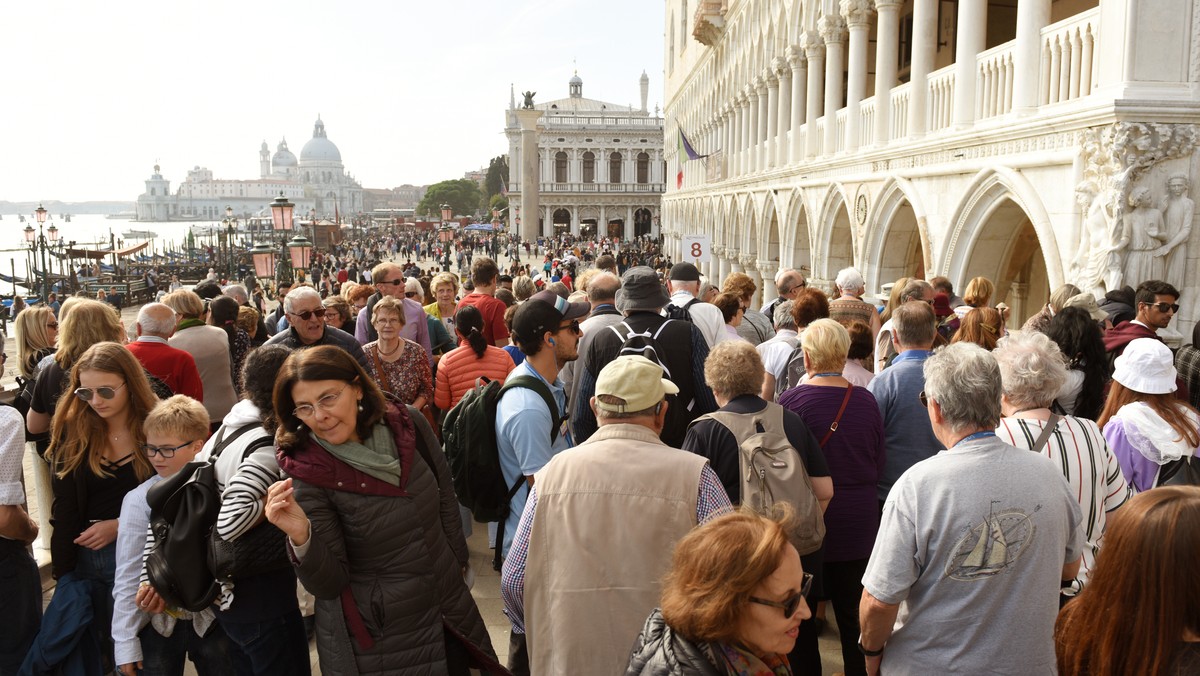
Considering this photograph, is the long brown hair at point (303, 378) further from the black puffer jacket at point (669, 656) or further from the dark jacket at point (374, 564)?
the black puffer jacket at point (669, 656)

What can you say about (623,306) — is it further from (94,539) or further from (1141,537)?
(1141,537)

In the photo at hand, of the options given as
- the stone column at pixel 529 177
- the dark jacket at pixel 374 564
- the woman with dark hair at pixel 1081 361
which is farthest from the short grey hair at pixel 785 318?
the stone column at pixel 529 177

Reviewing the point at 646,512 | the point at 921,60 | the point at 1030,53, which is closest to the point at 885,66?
the point at 921,60

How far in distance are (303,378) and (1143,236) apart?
20.9 ft

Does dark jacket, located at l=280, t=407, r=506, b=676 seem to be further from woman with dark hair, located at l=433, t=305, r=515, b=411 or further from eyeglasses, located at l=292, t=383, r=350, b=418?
woman with dark hair, located at l=433, t=305, r=515, b=411

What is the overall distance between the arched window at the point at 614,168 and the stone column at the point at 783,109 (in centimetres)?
6093

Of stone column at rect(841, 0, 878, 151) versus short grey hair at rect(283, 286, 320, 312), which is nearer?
short grey hair at rect(283, 286, 320, 312)

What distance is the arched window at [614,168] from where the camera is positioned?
78625 millimetres

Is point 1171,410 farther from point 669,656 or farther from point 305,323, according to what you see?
point 305,323

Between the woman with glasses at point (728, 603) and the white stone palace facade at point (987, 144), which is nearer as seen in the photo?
the woman with glasses at point (728, 603)

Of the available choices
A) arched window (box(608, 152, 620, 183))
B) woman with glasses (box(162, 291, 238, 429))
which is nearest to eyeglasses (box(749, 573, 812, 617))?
woman with glasses (box(162, 291, 238, 429))

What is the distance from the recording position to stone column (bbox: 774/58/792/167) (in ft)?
59.5

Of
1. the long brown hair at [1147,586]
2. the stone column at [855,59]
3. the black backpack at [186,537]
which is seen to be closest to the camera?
the long brown hair at [1147,586]

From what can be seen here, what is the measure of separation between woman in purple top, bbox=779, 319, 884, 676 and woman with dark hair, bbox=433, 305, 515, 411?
199cm
